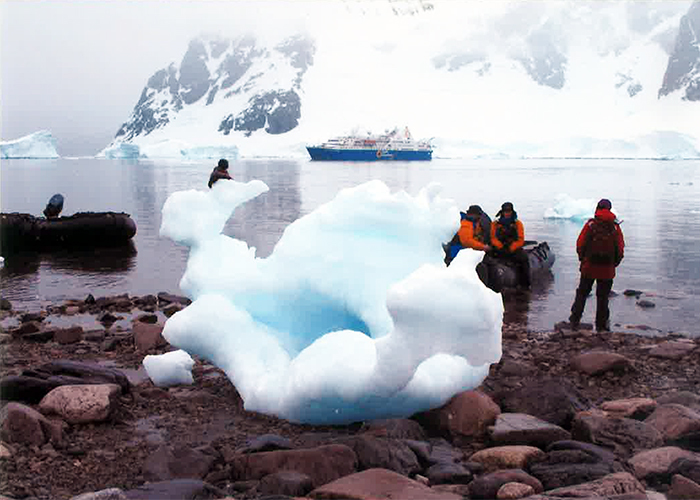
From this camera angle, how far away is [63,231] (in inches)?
654

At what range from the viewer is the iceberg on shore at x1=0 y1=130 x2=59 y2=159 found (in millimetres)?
116938

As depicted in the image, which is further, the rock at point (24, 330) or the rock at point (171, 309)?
the rock at point (171, 309)

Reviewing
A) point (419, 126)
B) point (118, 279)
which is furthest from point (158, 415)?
point (419, 126)

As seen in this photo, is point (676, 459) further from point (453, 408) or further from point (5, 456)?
point (5, 456)

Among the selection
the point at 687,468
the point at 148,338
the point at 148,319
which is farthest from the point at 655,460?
the point at 148,319

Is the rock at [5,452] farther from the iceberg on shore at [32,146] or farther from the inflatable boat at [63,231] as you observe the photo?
the iceberg on shore at [32,146]

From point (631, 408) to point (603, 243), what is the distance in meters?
3.60

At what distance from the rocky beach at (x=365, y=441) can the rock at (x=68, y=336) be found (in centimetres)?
118

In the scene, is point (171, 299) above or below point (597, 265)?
below

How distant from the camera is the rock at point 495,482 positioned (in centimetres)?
397

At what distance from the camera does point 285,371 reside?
5605 mm

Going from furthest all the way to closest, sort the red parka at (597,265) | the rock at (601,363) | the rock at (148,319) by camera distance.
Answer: the rock at (148,319) < the red parka at (597,265) < the rock at (601,363)

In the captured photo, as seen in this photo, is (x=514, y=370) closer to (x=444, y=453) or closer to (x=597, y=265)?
(x=444, y=453)

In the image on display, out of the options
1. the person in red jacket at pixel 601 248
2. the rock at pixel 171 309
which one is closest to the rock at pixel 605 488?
the person in red jacket at pixel 601 248
